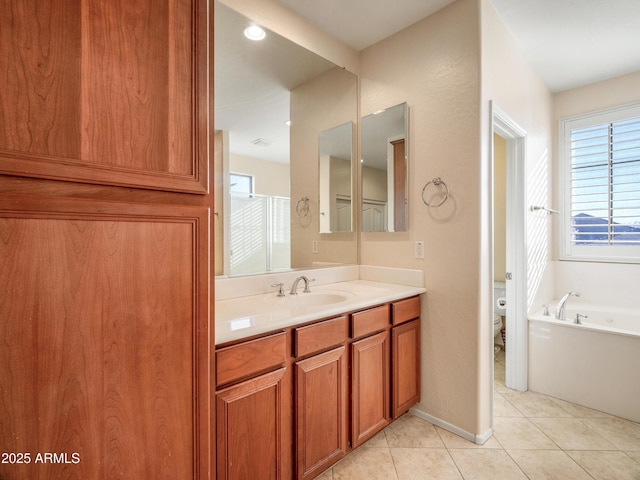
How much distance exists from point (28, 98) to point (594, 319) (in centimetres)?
389

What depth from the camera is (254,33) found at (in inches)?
70.7

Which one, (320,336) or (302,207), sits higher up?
(302,207)

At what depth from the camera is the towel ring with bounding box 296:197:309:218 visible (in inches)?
85.0

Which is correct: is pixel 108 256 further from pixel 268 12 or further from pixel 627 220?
Answer: pixel 627 220

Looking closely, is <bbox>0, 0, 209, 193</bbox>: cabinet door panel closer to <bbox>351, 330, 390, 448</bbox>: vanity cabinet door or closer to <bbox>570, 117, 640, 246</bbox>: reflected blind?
<bbox>351, 330, 390, 448</bbox>: vanity cabinet door

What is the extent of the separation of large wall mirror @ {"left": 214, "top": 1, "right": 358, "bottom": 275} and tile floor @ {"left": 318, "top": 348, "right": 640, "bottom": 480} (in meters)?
1.19

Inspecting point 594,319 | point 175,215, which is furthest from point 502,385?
point 175,215

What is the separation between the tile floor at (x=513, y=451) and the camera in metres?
1.61

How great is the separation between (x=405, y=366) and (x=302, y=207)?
4.04ft

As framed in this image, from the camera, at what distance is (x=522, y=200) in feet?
8.04

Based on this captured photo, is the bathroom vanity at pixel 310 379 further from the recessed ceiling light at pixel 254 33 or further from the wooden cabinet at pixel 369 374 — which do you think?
the recessed ceiling light at pixel 254 33

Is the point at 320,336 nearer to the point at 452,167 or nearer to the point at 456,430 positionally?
the point at 456,430

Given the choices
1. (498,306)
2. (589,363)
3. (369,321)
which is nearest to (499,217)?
(498,306)

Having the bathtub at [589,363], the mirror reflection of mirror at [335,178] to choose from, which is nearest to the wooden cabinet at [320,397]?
the mirror reflection of mirror at [335,178]
